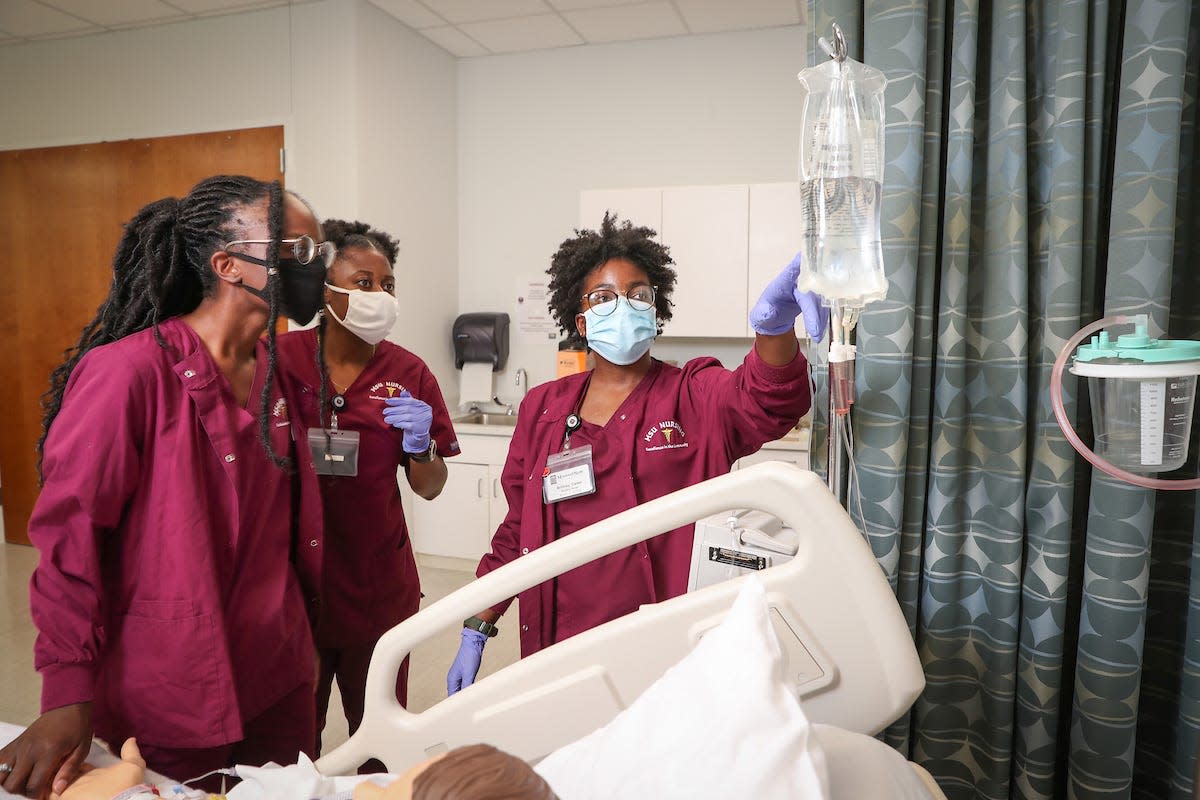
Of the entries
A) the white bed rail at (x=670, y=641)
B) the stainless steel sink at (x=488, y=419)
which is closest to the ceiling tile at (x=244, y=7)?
the stainless steel sink at (x=488, y=419)

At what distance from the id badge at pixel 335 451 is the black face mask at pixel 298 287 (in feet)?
1.33

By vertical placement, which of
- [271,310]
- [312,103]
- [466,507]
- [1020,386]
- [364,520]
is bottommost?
[466,507]

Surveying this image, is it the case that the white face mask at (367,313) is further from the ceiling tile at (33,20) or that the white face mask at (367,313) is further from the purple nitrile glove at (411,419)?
the ceiling tile at (33,20)

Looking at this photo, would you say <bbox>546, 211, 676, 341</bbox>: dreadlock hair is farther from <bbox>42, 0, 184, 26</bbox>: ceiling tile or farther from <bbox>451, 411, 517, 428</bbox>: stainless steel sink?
<bbox>42, 0, 184, 26</bbox>: ceiling tile

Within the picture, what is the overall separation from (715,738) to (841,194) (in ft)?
2.48

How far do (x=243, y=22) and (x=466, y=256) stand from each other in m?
1.49

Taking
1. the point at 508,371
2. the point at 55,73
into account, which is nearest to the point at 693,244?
the point at 508,371

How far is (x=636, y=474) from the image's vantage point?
59.6 inches

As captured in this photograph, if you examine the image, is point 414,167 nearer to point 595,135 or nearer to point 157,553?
point 595,135

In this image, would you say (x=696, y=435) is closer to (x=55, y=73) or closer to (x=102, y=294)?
(x=102, y=294)

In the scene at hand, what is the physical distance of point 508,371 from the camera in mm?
4305

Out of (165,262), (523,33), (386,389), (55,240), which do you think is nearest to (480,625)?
(386,389)

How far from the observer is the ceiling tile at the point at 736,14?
346 cm

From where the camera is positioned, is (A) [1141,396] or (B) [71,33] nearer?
(A) [1141,396]
